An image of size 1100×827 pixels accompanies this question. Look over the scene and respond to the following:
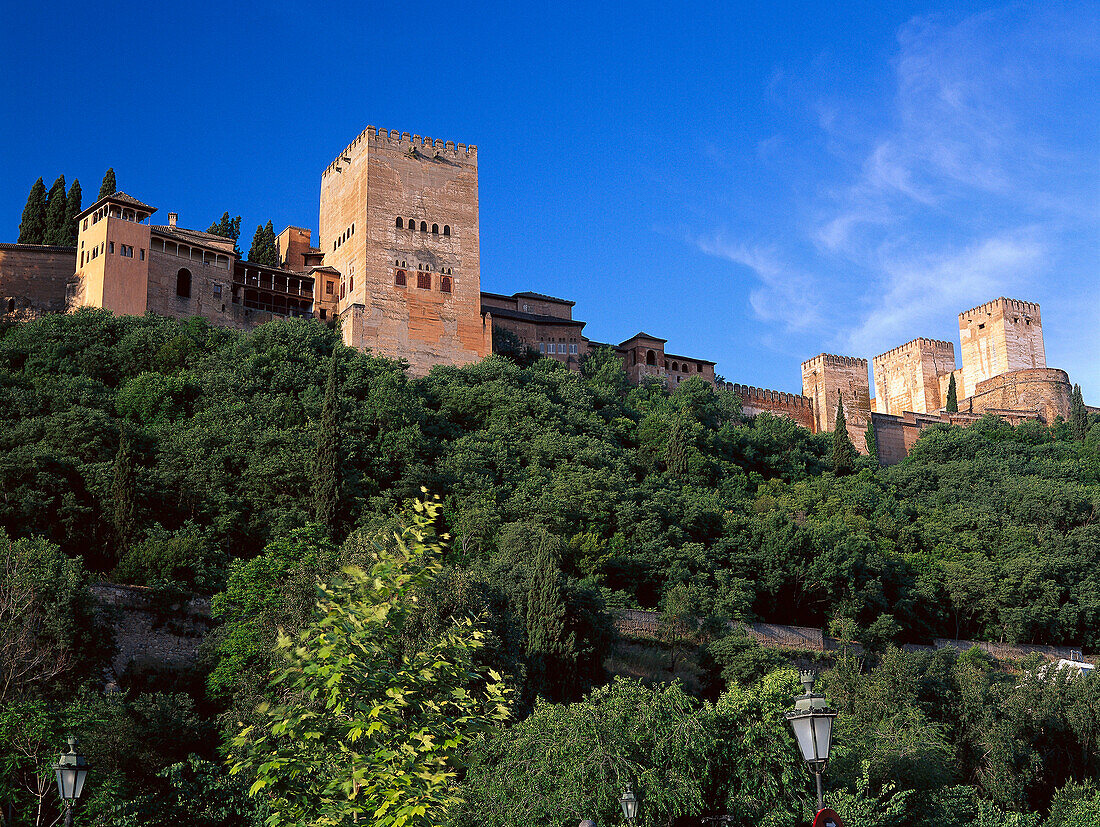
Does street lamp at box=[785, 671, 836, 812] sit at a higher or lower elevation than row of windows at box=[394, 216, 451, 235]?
lower

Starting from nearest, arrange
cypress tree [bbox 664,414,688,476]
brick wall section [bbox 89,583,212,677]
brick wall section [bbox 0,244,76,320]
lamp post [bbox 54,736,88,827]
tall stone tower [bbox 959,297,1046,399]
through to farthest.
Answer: lamp post [bbox 54,736,88,827]
brick wall section [bbox 89,583,212,677]
cypress tree [bbox 664,414,688,476]
brick wall section [bbox 0,244,76,320]
tall stone tower [bbox 959,297,1046,399]

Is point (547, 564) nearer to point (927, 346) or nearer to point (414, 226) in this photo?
point (414, 226)

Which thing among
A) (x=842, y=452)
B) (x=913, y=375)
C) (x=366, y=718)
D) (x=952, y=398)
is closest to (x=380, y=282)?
(x=842, y=452)

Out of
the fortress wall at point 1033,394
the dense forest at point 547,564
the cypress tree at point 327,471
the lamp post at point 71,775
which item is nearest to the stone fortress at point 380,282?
the fortress wall at point 1033,394

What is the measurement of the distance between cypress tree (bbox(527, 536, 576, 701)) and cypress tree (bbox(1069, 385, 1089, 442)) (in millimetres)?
54458

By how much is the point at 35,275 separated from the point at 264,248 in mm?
14876

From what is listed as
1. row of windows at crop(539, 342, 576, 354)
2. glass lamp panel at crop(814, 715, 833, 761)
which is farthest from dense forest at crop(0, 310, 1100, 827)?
glass lamp panel at crop(814, 715, 833, 761)

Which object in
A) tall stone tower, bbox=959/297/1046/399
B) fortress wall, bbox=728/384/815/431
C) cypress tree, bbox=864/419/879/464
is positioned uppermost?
tall stone tower, bbox=959/297/1046/399

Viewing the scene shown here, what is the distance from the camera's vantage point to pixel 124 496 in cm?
3781

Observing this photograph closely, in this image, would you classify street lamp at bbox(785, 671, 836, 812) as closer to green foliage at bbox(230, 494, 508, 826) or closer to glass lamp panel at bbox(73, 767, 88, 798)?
green foliage at bbox(230, 494, 508, 826)

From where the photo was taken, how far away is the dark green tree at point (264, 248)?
68938mm

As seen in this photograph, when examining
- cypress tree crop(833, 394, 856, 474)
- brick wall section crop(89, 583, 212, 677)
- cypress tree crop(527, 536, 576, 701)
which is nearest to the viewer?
cypress tree crop(527, 536, 576, 701)

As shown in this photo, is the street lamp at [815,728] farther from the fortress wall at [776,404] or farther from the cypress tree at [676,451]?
the fortress wall at [776,404]

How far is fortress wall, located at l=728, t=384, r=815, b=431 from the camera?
7694cm
